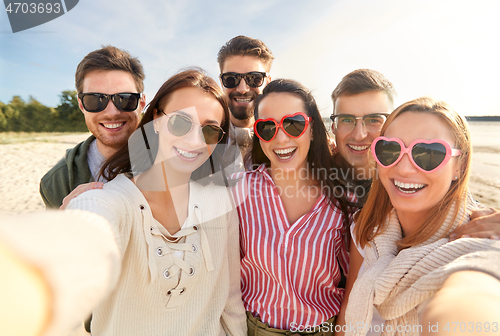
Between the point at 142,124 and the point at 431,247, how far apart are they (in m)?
2.21

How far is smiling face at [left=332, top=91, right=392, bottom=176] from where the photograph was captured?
2.50 meters

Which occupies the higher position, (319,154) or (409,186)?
(319,154)

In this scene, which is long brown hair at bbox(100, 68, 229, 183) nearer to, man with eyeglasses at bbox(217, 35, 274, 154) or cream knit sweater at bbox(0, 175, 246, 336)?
cream knit sweater at bbox(0, 175, 246, 336)

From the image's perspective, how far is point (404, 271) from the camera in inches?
60.1

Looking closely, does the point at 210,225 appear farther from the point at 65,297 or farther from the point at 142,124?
→ the point at 65,297

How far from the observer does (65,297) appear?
799 millimetres

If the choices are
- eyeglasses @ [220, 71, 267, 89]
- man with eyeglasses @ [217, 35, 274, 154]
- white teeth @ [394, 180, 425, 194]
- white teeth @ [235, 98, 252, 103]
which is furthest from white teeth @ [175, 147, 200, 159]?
eyeglasses @ [220, 71, 267, 89]

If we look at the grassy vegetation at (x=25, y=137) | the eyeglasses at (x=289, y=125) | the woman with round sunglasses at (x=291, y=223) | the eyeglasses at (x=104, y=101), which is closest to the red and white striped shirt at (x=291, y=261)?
the woman with round sunglasses at (x=291, y=223)

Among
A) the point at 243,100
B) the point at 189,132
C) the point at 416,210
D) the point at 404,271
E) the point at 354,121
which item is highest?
the point at 243,100

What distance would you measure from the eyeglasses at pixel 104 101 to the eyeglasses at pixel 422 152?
8.71ft

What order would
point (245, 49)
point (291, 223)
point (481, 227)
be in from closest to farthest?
point (481, 227), point (291, 223), point (245, 49)

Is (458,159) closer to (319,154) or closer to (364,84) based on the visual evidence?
(319,154)

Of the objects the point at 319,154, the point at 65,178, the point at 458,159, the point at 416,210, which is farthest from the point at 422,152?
the point at 65,178

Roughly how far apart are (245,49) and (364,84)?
7.66 feet
